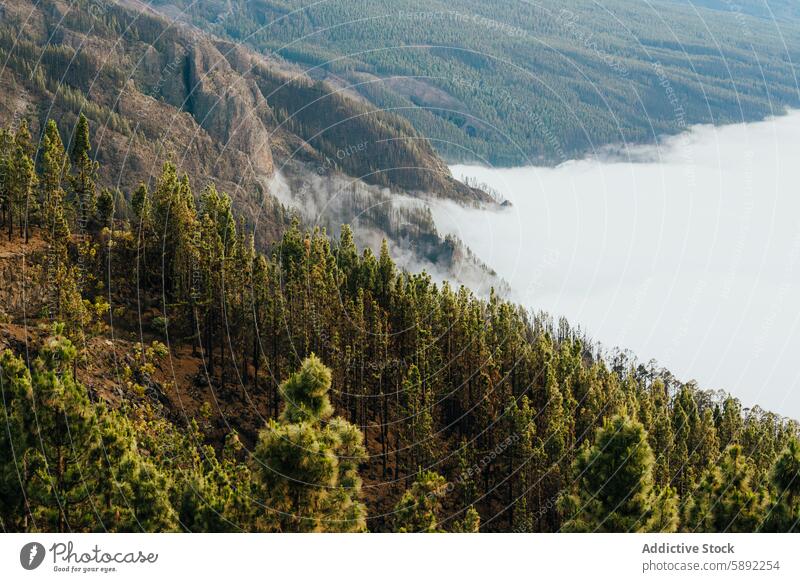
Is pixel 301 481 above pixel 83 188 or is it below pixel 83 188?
below

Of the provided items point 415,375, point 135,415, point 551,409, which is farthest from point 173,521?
point 551,409

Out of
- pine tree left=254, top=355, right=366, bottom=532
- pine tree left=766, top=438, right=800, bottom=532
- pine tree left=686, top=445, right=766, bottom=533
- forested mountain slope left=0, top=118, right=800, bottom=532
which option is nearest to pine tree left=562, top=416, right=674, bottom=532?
forested mountain slope left=0, top=118, right=800, bottom=532

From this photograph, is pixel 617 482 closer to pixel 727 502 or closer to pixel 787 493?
pixel 727 502

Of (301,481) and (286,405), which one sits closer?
(301,481)

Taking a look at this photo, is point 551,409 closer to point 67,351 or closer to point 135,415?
point 135,415
